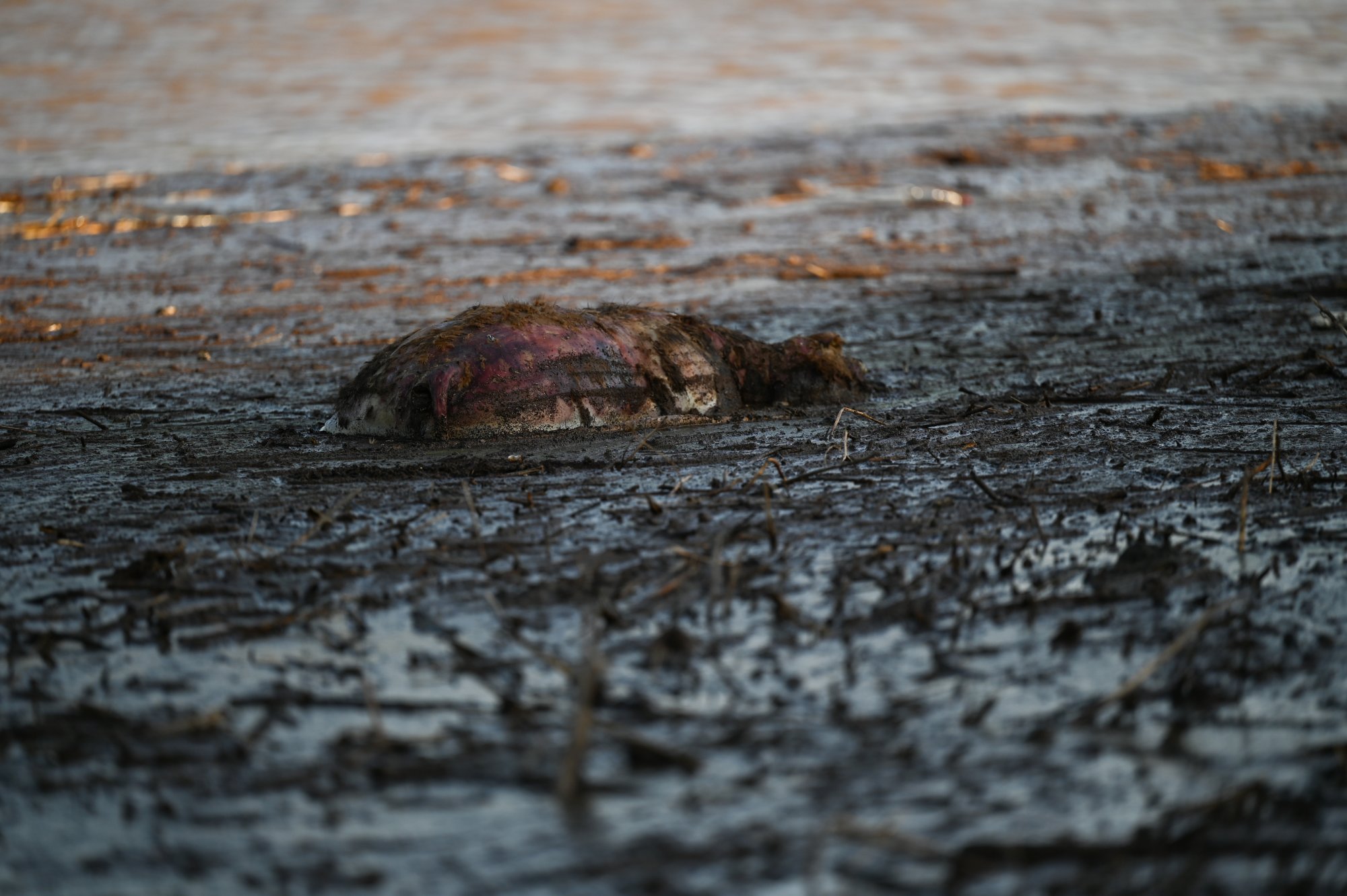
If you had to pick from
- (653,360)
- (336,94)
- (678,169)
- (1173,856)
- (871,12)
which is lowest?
(1173,856)

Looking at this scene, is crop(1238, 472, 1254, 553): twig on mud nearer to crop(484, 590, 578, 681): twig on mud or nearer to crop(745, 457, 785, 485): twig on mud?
crop(745, 457, 785, 485): twig on mud

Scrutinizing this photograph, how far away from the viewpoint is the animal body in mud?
455 cm

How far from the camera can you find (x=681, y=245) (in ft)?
26.4

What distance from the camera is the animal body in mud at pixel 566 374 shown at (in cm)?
455

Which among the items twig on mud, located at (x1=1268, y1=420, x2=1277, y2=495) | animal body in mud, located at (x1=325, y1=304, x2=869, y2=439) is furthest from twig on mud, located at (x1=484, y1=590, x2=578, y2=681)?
twig on mud, located at (x1=1268, y1=420, x2=1277, y2=495)

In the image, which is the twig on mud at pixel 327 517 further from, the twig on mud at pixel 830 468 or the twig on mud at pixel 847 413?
the twig on mud at pixel 847 413

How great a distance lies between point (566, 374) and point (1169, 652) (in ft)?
8.31

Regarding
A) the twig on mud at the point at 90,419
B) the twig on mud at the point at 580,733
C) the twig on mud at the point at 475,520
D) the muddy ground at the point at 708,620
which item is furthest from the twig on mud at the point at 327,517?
the twig on mud at the point at 90,419

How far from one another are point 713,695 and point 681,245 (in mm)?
5698

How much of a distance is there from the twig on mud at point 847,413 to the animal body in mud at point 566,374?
264mm

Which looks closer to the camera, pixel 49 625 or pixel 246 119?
pixel 49 625

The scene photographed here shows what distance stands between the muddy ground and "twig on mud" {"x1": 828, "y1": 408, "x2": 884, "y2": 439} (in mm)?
40

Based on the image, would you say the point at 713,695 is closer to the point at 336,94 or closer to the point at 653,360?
the point at 653,360

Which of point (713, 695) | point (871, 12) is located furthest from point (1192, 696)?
point (871, 12)
